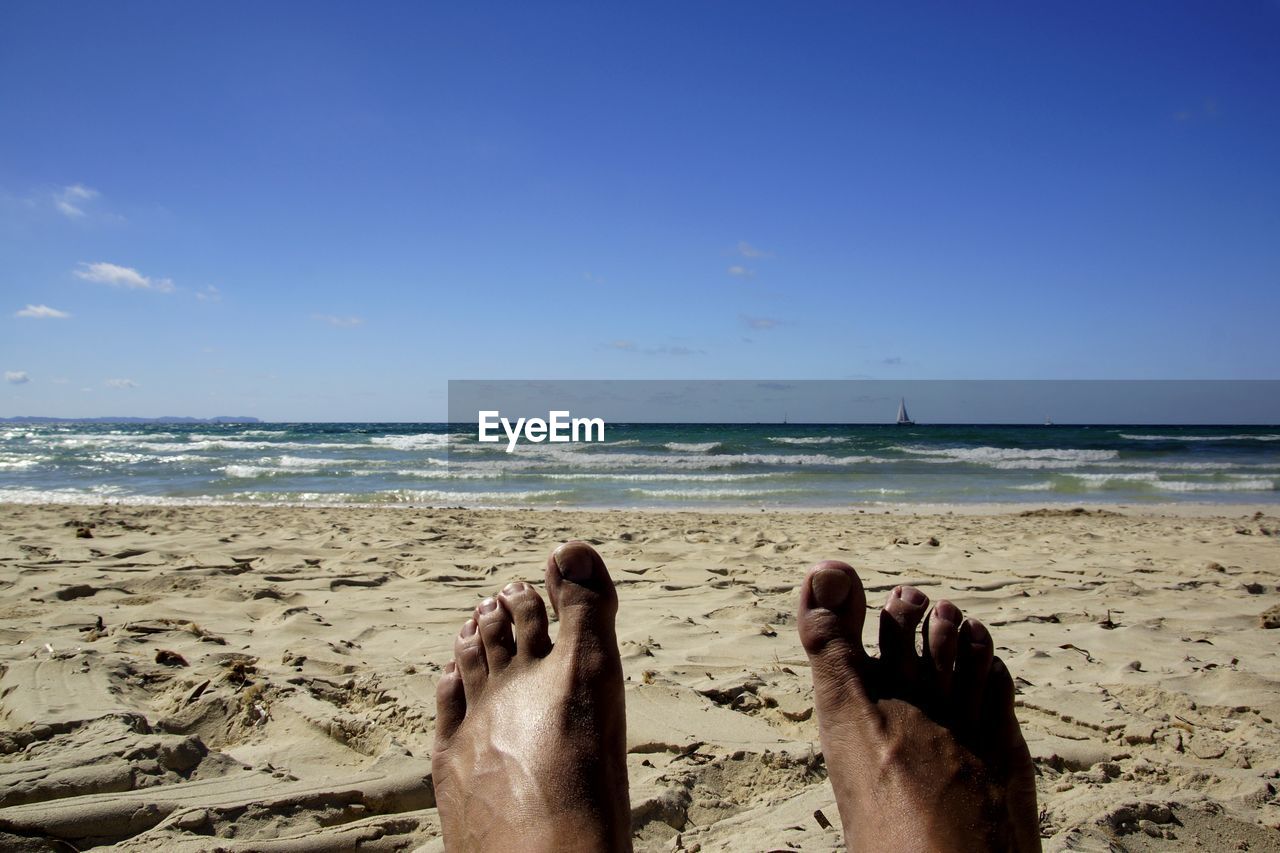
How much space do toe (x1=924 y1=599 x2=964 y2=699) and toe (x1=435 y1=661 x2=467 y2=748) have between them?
3.46ft

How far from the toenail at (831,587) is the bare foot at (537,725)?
47cm

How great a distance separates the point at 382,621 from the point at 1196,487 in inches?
411

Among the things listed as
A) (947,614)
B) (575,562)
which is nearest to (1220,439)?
(947,614)

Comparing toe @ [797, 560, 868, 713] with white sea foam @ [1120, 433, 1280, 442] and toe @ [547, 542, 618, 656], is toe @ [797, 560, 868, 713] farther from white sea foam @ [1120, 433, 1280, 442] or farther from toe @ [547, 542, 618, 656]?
white sea foam @ [1120, 433, 1280, 442]

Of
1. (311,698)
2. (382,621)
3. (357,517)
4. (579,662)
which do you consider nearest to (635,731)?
(579,662)

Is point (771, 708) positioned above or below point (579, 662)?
below

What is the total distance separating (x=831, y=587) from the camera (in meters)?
1.63

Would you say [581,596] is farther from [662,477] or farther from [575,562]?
[662,477]

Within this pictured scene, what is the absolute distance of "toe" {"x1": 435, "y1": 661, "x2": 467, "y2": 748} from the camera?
1.61 metres

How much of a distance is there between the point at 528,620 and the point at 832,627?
713 millimetres

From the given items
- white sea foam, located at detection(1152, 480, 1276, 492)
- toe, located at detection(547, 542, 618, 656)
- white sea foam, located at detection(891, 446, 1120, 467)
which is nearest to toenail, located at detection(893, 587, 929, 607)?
toe, located at detection(547, 542, 618, 656)

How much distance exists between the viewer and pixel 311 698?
1.76 m

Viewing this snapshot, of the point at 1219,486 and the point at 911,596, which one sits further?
the point at 1219,486

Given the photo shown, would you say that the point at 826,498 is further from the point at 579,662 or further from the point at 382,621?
the point at 579,662
